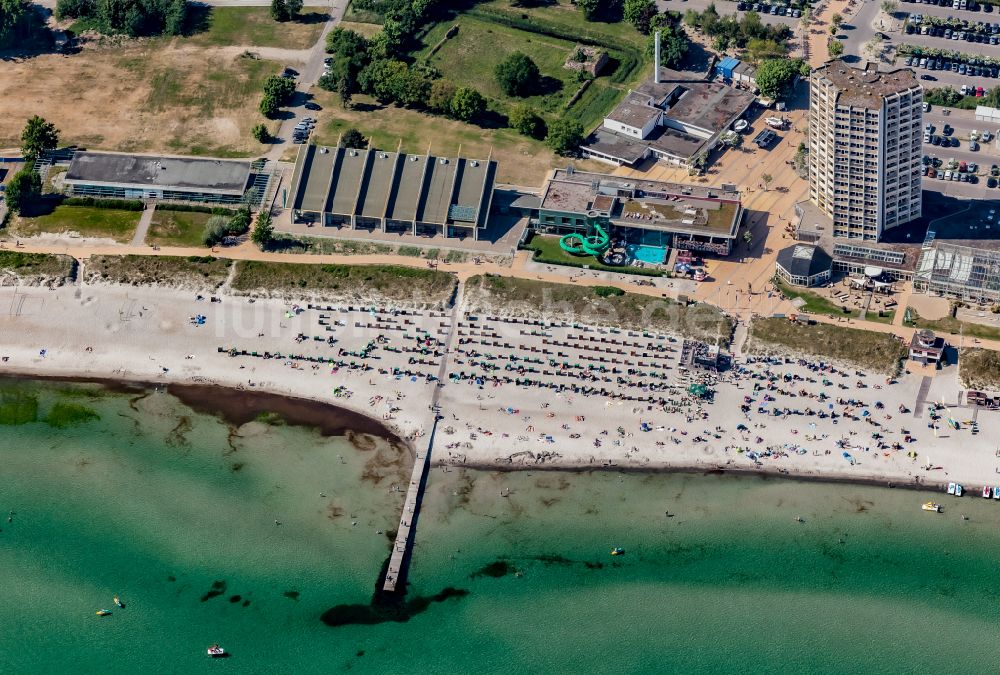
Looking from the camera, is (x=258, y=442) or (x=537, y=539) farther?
(x=258, y=442)

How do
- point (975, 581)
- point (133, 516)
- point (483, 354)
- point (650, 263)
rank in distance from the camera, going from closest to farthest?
1. point (975, 581)
2. point (133, 516)
3. point (483, 354)
4. point (650, 263)

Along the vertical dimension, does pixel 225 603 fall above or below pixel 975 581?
below

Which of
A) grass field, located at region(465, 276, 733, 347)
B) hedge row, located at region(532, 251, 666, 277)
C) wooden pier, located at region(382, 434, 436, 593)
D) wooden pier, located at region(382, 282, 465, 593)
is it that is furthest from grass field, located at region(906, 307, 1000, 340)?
wooden pier, located at region(382, 434, 436, 593)

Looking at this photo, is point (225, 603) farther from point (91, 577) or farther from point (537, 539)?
point (537, 539)

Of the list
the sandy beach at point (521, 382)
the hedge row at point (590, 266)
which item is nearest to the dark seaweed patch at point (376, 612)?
A: the sandy beach at point (521, 382)

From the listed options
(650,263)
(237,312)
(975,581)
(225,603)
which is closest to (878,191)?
(650,263)

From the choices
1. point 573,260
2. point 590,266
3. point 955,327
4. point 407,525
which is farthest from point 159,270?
point 955,327
